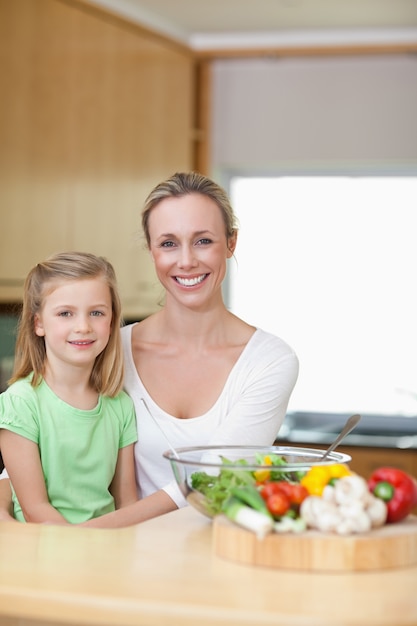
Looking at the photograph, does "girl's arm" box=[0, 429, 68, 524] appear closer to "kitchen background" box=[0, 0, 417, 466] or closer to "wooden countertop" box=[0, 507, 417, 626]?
"wooden countertop" box=[0, 507, 417, 626]

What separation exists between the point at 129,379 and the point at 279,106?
3.08m

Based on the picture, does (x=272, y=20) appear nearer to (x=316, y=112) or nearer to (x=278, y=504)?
(x=316, y=112)

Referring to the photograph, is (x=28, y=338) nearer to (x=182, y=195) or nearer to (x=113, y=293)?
(x=113, y=293)

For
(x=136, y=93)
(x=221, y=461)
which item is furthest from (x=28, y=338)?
(x=136, y=93)

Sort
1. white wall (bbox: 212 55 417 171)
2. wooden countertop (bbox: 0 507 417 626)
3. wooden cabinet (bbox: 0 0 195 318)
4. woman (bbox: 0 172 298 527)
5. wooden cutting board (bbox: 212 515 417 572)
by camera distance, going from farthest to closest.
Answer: white wall (bbox: 212 55 417 171) < wooden cabinet (bbox: 0 0 195 318) < woman (bbox: 0 172 298 527) < wooden cutting board (bbox: 212 515 417 572) < wooden countertop (bbox: 0 507 417 626)

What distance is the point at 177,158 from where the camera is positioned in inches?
193

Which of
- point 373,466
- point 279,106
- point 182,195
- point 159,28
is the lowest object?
point 373,466

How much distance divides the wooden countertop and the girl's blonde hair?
0.66 metres

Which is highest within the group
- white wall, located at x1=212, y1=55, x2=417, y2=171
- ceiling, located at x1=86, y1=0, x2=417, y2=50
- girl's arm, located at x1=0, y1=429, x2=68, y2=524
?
ceiling, located at x1=86, y1=0, x2=417, y2=50

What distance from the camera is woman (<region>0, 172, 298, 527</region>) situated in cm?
226

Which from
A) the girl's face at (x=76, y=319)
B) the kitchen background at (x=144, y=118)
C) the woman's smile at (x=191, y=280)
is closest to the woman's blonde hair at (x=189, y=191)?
the woman's smile at (x=191, y=280)

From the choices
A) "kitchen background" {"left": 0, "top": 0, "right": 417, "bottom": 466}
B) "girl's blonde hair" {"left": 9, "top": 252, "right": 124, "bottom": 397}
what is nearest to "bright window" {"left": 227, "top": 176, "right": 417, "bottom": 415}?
"kitchen background" {"left": 0, "top": 0, "right": 417, "bottom": 466}

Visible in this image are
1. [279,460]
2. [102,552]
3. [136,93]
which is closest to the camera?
[102,552]

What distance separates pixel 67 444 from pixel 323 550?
0.86 metres
